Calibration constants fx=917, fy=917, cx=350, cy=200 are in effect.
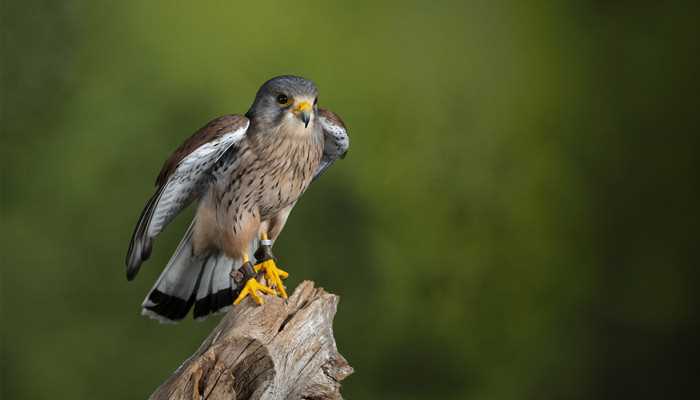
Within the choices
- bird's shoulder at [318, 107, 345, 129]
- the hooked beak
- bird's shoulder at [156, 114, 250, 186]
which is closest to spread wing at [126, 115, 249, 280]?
bird's shoulder at [156, 114, 250, 186]

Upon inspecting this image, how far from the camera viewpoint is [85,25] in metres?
3.64

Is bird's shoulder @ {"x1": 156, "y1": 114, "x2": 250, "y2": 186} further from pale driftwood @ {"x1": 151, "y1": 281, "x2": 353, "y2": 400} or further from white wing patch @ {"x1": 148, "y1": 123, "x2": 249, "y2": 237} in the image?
pale driftwood @ {"x1": 151, "y1": 281, "x2": 353, "y2": 400}

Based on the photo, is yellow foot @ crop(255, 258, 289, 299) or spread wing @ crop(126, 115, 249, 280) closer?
spread wing @ crop(126, 115, 249, 280)

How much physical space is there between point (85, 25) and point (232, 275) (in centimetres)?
148

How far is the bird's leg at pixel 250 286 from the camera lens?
2537 mm

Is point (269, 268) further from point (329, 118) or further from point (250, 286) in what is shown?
point (329, 118)

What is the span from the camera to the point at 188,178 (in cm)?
264

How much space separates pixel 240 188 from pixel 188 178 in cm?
15

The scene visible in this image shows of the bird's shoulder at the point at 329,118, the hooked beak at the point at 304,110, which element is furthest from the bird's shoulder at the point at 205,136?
the bird's shoulder at the point at 329,118

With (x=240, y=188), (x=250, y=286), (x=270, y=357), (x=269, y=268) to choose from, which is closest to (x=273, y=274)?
(x=269, y=268)

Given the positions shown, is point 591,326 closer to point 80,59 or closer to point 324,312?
point 324,312

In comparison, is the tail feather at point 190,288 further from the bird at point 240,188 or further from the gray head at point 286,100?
the gray head at point 286,100

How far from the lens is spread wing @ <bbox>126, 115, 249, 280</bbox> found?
8.27ft

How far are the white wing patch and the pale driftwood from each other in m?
0.38
